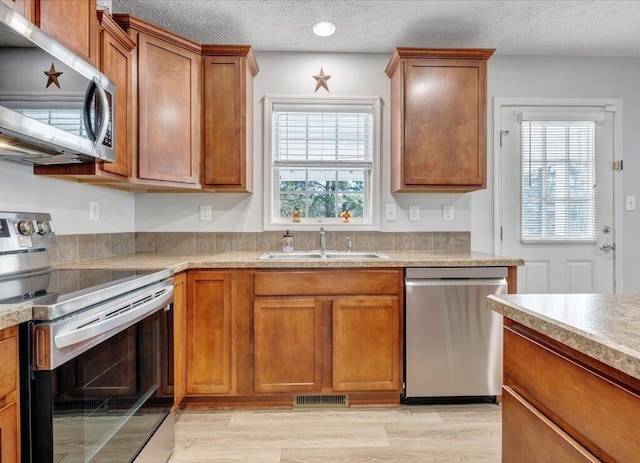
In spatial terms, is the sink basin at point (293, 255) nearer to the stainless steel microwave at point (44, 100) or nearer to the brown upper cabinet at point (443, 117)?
the brown upper cabinet at point (443, 117)

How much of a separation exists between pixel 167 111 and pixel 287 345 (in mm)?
1630

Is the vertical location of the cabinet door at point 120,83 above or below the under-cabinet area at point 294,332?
above

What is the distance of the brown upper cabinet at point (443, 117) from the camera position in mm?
2623

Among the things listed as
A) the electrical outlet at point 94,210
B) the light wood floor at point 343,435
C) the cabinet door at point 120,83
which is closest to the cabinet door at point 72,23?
the cabinet door at point 120,83

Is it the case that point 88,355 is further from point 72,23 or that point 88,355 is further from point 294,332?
point 72,23

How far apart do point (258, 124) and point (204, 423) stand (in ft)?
6.87

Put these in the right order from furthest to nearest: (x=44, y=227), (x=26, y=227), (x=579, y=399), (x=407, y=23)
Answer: (x=407, y=23) → (x=44, y=227) → (x=26, y=227) → (x=579, y=399)

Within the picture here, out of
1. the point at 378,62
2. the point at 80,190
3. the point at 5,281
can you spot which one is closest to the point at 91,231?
the point at 80,190

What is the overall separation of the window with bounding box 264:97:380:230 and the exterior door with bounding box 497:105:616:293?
3.55 ft

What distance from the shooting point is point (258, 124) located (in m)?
2.96

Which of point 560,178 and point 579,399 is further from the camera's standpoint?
point 560,178

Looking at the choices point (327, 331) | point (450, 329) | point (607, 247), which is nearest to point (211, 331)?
point (327, 331)

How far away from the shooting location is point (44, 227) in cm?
185

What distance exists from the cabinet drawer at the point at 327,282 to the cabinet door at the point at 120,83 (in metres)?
0.99
